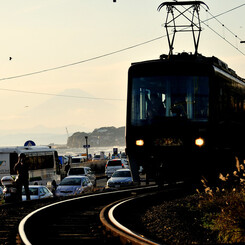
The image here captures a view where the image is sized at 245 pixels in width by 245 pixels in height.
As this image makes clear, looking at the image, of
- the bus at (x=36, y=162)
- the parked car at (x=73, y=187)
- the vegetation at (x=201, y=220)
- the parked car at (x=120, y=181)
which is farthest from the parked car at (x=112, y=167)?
the vegetation at (x=201, y=220)

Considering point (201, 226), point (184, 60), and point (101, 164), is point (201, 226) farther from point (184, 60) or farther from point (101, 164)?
point (101, 164)

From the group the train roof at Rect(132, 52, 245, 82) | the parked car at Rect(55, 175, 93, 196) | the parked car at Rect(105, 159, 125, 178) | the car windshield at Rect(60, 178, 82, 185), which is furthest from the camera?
A: the parked car at Rect(105, 159, 125, 178)

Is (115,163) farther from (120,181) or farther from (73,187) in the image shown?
(73,187)

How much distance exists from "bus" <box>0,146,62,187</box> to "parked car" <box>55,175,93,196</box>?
814 cm

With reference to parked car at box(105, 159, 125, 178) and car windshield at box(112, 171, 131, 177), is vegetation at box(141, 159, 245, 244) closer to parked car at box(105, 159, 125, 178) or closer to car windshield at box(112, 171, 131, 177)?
car windshield at box(112, 171, 131, 177)

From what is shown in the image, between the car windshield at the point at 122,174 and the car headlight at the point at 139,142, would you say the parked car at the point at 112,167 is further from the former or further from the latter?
the car headlight at the point at 139,142

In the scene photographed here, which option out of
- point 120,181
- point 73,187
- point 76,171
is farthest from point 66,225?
point 76,171

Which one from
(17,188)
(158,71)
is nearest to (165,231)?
(158,71)

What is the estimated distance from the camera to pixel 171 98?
52.8ft

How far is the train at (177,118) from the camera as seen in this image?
1622 cm

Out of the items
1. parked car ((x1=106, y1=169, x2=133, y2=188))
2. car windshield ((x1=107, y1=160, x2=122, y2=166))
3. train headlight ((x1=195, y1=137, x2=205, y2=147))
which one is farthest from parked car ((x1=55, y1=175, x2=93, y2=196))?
car windshield ((x1=107, y1=160, x2=122, y2=166))

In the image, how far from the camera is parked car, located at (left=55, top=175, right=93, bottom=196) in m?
27.0

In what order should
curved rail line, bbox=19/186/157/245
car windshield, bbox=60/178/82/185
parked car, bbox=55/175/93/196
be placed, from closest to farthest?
1. curved rail line, bbox=19/186/157/245
2. parked car, bbox=55/175/93/196
3. car windshield, bbox=60/178/82/185

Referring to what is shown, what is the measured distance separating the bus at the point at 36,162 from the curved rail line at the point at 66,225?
17.7 metres
